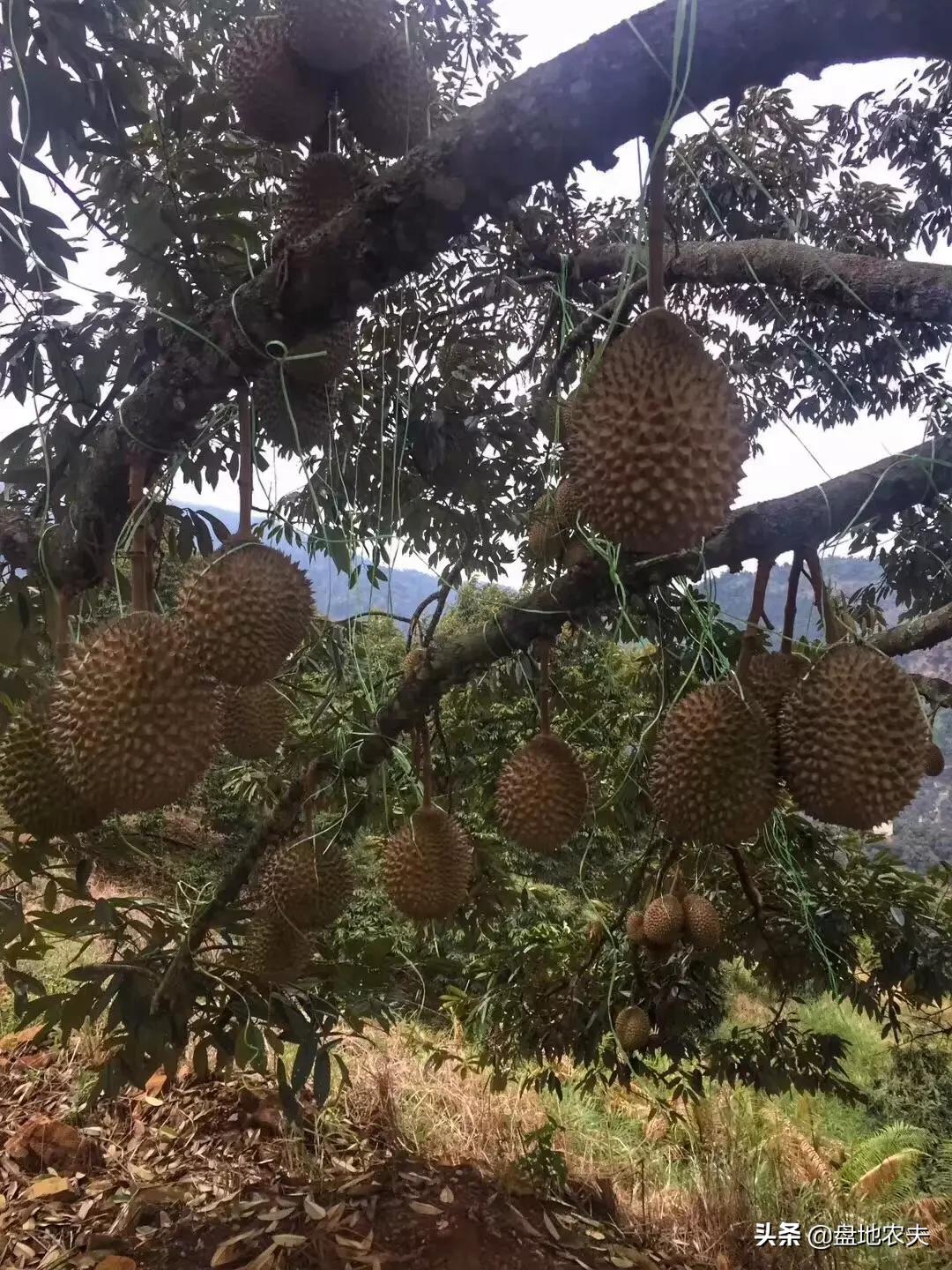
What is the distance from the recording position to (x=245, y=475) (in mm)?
855

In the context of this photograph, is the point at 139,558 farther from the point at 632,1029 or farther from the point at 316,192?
the point at 632,1029

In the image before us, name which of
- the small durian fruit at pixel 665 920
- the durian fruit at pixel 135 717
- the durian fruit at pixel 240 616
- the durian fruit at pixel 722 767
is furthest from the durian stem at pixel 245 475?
the small durian fruit at pixel 665 920

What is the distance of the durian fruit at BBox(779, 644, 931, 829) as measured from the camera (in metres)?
0.86

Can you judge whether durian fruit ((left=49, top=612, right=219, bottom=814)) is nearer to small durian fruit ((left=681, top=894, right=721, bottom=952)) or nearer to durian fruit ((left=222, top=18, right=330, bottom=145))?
durian fruit ((left=222, top=18, right=330, bottom=145))

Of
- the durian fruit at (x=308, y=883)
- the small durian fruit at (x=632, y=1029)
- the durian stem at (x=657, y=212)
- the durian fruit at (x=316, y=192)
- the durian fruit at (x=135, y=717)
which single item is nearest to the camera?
the durian stem at (x=657, y=212)

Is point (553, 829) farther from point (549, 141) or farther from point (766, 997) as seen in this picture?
point (766, 997)

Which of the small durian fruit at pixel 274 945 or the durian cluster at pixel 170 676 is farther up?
the durian cluster at pixel 170 676

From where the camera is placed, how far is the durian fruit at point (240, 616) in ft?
Answer: 2.75

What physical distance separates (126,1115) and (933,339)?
333cm

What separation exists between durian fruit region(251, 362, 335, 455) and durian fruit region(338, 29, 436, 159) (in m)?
0.33

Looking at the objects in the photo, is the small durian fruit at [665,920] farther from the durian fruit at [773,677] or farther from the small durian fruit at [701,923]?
the durian fruit at [773,677]

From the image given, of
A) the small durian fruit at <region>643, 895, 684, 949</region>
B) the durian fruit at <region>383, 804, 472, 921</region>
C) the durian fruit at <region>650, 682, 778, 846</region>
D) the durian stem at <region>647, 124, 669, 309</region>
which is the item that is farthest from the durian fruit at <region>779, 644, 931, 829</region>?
the small durian fruit at <region>643, 895, 684, 949</region>

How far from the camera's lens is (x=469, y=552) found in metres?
2.14

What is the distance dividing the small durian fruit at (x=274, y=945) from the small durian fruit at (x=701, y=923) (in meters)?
0.74
